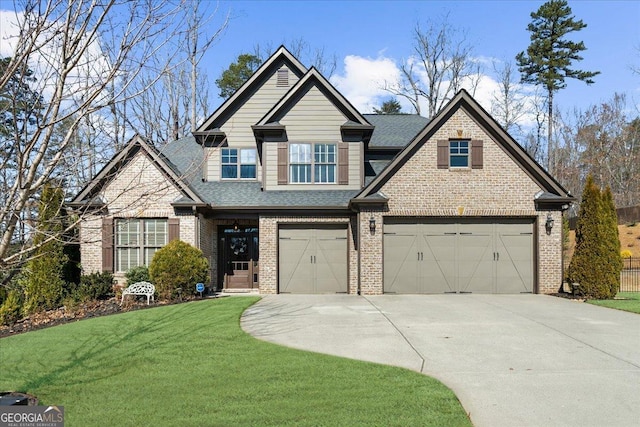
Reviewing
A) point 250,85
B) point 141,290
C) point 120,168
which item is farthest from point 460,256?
point 120,168

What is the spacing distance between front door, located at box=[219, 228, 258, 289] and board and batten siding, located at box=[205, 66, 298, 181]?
7.64 feet

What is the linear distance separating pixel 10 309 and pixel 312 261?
8.92m

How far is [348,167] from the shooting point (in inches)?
651

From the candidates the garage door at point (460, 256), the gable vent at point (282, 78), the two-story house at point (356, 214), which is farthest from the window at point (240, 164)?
the garage door at point (460, 256)

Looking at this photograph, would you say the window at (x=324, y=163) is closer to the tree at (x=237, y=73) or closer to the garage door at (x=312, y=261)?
the garage door at (x=312, y=261)

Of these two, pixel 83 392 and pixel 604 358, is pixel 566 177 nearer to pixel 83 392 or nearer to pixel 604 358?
pixel 604 358

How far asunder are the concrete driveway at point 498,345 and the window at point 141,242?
193 inches

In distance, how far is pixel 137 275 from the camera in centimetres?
1441

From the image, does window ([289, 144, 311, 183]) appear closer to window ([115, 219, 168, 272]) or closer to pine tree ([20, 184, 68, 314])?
window ([115, 219, 168, 272])

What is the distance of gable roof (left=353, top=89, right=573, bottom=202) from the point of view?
48.6ft

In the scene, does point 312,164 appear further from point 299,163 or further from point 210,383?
point 210,383

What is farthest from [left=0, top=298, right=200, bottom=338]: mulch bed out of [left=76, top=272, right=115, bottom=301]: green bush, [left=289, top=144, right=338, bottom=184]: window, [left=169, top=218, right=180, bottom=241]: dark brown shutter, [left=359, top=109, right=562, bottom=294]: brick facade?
[left=359, top=109, right=562, bottom=294]: brick facade

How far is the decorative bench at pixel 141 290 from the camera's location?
1333 cm

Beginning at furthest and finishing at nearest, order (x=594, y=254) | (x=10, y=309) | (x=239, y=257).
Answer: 1. (x=239, y=257)
2. (x=594, y=254)
3. (x=10, y=309)
